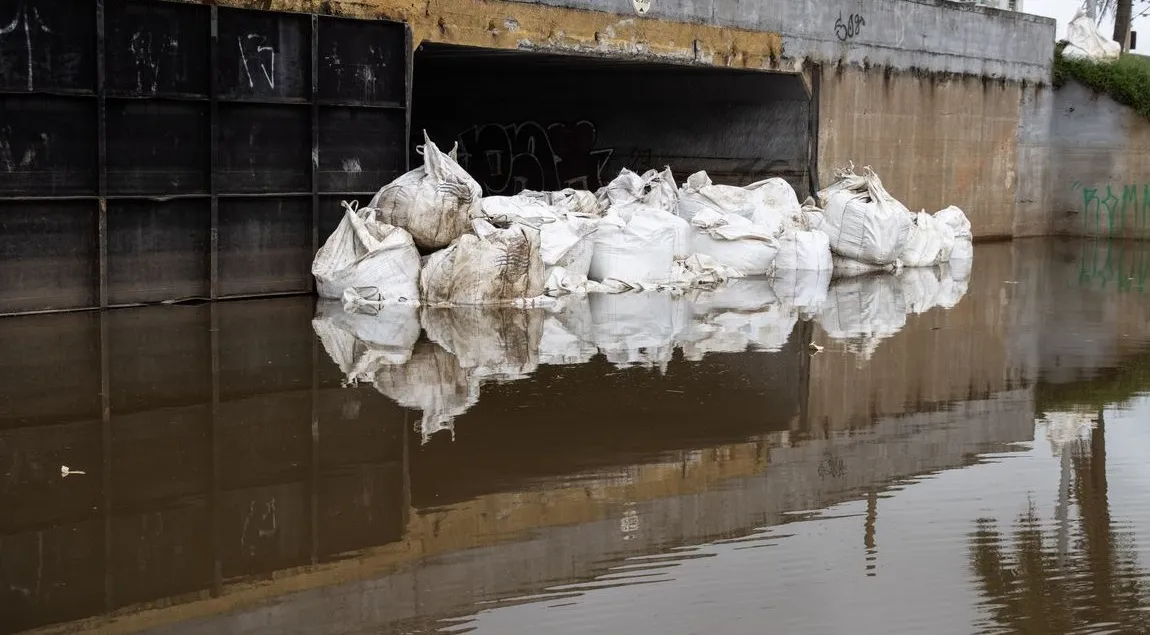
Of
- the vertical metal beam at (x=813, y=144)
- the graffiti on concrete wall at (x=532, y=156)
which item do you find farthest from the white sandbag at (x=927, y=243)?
the graffiti on concrete wall at (x=532, y=156)

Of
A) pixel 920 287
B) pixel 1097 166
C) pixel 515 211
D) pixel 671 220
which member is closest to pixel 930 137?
pixel 1097 166

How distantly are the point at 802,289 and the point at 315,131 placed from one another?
15.7ft

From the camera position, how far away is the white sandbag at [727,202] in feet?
45.7

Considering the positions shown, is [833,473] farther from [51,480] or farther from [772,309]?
[772,309]

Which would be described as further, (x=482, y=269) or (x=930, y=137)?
(x=930, y=137)

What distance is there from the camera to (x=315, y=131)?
442 inches

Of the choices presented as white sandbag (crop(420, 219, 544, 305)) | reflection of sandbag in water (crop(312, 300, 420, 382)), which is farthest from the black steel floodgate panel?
white sandbag (crop(420, 219, 544, 305))

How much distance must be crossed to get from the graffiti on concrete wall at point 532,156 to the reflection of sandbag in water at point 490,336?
9894 mm

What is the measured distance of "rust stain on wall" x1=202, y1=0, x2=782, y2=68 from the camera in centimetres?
1152

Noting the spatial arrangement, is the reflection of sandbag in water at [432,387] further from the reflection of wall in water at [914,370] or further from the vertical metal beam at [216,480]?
the reflection of wall in water at [914,370]

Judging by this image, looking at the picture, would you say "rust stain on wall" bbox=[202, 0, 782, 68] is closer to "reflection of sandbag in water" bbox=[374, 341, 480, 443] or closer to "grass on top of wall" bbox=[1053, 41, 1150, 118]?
"reflection of sandbag in water" bbox=[374, 341, 480, 443]

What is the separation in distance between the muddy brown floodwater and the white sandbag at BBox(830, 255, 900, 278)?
16.2ft

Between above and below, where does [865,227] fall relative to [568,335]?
above

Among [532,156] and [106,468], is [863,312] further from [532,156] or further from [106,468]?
[532,156]
